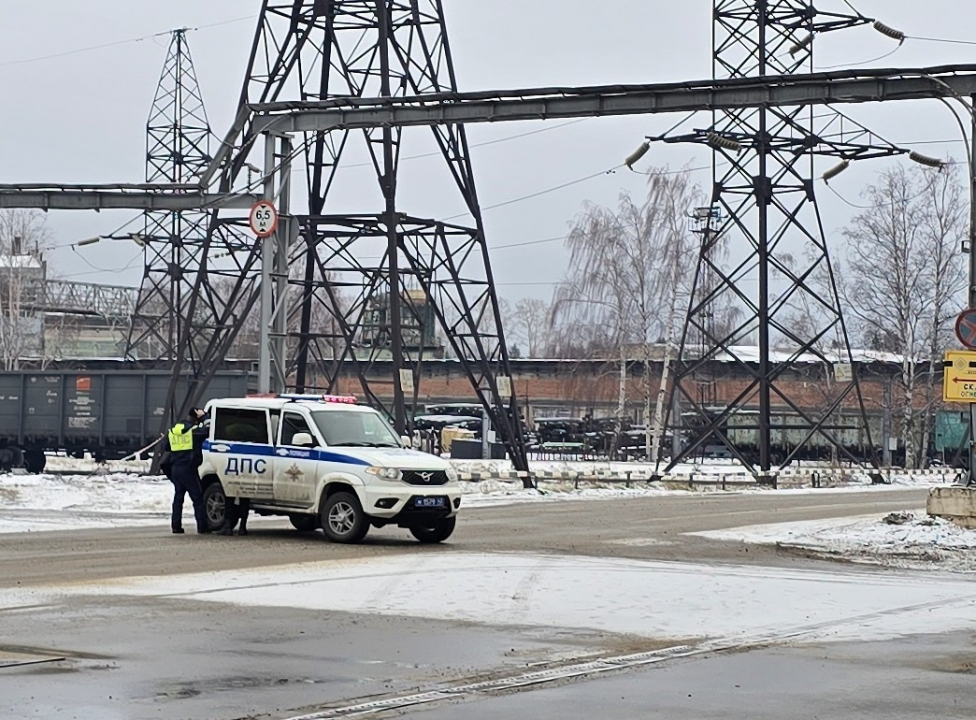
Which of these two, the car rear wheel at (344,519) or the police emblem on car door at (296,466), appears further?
the police emblem on car door at (296,466)

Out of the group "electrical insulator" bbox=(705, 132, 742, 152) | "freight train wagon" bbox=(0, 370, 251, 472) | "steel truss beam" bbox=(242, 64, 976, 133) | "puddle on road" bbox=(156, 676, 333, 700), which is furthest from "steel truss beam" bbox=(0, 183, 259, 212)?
"puddle on road" bbox=(156, 676, 333, 700)

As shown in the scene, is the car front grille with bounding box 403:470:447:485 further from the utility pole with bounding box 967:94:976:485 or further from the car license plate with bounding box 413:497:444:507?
the utility pole with bounding box 967:94:976:485

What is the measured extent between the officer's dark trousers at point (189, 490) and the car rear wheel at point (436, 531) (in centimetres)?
304

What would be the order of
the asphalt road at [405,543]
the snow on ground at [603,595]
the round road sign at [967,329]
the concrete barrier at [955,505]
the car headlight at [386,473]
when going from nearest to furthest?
the snow on ground at [603,595] < the asphalt road at [405,543] < the car headlight at [386,473] < the round road sign at [967,329] < the concrete barrier at [955,505]

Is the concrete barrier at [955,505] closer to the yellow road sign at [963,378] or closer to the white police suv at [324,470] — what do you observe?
the yellow road sign at [963,378]

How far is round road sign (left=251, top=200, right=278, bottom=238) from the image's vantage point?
33312 mm

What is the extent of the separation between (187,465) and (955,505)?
36.5 ft

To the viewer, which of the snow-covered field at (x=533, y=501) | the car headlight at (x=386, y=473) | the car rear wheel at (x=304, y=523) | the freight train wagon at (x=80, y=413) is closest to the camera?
the car headlight at (x=386, y=473)

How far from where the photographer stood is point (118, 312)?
109m

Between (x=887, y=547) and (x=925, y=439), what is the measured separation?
47.1m

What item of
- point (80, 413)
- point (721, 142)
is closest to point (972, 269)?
point (721, 142)

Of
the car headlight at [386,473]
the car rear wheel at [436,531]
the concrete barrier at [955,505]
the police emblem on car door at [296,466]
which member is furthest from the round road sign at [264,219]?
the concrete barrier at [955,505]

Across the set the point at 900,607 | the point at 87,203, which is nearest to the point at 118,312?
the point at 87,203

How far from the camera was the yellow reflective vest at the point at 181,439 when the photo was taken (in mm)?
22516
